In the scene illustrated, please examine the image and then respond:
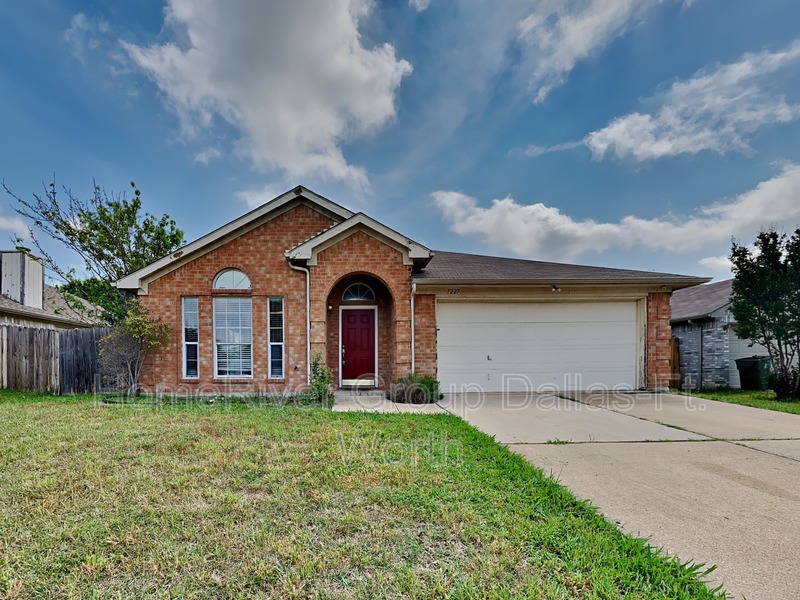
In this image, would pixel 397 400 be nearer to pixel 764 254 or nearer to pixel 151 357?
pixel 151 357

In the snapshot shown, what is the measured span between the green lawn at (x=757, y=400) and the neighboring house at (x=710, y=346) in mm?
1034

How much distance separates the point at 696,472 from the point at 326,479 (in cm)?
427

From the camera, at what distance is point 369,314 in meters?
10.5

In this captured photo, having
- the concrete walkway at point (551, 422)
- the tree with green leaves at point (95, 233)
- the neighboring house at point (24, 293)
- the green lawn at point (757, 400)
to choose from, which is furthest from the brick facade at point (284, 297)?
the neighboring house at point (24, 293)

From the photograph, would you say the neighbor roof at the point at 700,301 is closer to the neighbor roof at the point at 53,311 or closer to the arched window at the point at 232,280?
the arched window at the point at 232,280

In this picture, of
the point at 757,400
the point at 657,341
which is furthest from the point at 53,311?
the point at 757,400

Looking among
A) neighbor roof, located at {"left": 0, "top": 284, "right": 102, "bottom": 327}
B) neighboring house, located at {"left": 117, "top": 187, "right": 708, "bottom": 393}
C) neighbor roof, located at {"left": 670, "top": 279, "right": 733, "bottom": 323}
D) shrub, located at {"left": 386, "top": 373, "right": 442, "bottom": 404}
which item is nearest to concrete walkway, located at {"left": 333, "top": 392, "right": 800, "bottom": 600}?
shrub, located at {"left": 386, "top": 373, "right": 442, "bottom": 404}

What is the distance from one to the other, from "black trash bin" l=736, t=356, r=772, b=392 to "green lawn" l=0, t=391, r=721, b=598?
37.9 ft

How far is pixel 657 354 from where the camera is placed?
1000cm

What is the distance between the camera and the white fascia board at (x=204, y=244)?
9141 mm

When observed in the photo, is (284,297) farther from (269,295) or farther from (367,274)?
(367,274)

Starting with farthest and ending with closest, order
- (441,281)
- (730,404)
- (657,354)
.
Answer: (657,354) < (441,281) < (730,404)

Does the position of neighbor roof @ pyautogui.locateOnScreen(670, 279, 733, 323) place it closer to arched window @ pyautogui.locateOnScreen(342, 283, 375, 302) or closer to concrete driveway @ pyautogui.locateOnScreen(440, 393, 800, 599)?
concrete driveway @ pyautogui.locateOnScreen(440, 393, 800, 599)

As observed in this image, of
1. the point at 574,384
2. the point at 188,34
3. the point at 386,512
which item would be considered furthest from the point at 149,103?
the point at 574,384
